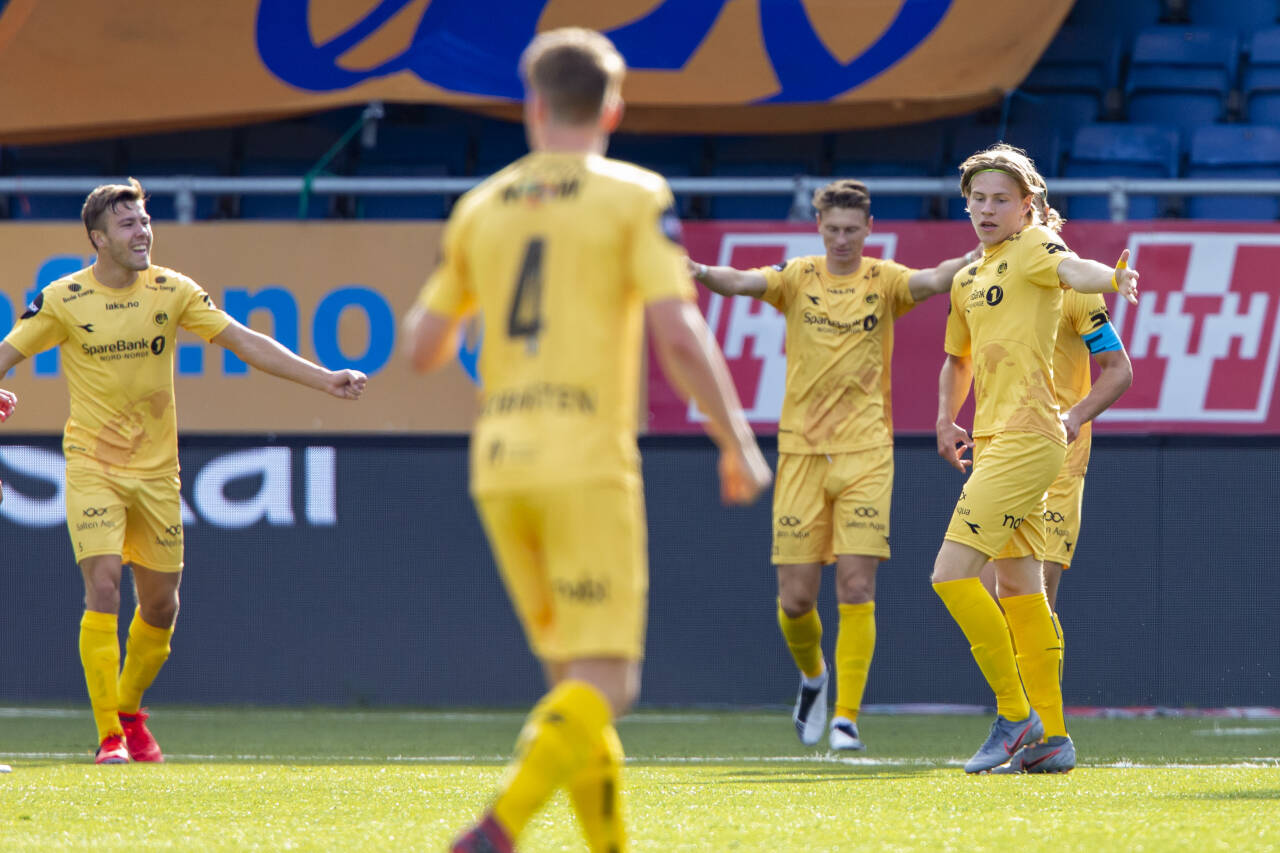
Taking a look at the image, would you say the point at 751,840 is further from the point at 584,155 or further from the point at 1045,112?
the point at 1045,112

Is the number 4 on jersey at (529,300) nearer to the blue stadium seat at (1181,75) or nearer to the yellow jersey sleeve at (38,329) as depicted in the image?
the yellow jersey sleeve at (38,329)

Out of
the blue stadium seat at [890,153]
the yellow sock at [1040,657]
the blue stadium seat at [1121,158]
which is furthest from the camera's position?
the blue stadium seat at [890,153]

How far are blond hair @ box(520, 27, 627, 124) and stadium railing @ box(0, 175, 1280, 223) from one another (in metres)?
6.82

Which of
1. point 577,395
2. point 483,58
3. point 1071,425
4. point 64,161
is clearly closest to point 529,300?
point 577,395

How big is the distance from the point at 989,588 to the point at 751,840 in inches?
106

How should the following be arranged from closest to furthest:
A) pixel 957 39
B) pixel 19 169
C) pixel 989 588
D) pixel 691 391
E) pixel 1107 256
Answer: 1. pixel 691 391
2. pixel 989 588
3. pixel 1107 256
4. pixel 957 39
5. pixel 19 169

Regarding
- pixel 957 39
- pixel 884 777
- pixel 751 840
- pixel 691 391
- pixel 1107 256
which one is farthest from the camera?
pixel 957 39

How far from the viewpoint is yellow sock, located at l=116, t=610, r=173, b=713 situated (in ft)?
23.2

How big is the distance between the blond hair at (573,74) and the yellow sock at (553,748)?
118cm

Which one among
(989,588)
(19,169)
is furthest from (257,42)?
(989,588)

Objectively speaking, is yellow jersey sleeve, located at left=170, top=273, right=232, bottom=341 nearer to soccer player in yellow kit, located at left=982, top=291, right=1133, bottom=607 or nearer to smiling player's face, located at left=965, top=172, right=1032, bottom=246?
smiling player's face, located at left=965, top=172, right=1032, bottom=246

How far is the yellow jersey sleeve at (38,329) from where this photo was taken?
6906 millimetres

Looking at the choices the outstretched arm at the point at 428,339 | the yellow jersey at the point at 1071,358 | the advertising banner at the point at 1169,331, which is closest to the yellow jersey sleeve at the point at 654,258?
the outstretched arm at the point at 428,339

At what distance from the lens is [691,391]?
3307 mm
